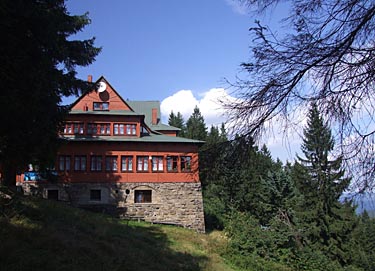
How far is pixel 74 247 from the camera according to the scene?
10.7 metres

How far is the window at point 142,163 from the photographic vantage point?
2530cm

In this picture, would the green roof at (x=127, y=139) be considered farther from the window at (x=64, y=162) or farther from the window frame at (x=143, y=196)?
the window frame at (x=143, y=196)

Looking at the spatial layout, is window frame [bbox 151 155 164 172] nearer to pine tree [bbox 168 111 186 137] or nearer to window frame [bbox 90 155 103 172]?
window frame [bbox 90 155 103 172]

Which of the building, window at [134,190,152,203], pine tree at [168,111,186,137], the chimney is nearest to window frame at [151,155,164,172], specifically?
the building

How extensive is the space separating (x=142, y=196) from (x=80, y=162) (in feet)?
16.6

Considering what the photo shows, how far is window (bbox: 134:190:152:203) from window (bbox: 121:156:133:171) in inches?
70.7

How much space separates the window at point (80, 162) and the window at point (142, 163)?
381cm

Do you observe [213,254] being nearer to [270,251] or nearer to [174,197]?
[270,251]

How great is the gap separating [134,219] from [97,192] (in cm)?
326

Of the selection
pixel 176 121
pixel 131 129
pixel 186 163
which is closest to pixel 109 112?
pixel 131 129

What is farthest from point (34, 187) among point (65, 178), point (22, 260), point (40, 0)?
point (22, 260)

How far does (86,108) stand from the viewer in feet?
87.7

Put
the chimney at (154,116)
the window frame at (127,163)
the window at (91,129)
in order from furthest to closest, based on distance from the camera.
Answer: the chimney at (154,116)
the window at (91,129)
the window frame at (127,163)

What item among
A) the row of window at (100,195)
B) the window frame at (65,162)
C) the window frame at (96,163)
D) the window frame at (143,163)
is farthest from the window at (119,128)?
the row of window at (100,195)
